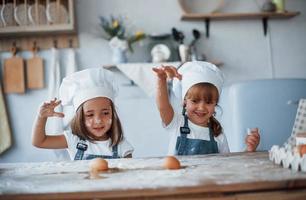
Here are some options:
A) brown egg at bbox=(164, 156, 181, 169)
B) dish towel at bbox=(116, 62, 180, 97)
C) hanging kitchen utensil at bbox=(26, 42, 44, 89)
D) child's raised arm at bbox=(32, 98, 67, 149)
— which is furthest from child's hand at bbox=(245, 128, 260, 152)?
hanging kitchen utensil at bbox=(26, 42, 44, 89)

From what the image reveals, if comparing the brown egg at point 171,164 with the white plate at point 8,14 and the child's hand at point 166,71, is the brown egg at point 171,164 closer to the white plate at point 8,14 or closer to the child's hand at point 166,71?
the child's hand at point 166,71

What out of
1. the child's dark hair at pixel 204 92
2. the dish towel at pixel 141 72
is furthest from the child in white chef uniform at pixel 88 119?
the dish towel at pixel 141 72

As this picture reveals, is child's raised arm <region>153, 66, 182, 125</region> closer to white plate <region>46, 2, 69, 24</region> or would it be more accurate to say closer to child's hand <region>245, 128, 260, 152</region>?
child's hand <region>245, 128, 260, 152</region>

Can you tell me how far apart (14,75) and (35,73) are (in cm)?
12

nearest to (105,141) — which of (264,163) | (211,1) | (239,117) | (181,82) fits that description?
(181,82)

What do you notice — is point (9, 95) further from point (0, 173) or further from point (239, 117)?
point (0, 173)

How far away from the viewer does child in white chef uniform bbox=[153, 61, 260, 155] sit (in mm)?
1376

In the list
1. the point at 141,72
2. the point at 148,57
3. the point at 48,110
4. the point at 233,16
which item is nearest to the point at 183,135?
the point at 48,110

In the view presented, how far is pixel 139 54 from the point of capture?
2.35 metres

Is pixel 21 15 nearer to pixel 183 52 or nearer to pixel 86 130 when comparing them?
pixel 183 52

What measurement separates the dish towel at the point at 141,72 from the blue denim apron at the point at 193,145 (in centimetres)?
84

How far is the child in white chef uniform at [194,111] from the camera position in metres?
1.38

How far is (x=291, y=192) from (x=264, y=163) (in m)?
0.21

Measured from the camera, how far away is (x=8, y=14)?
223 centimetres
